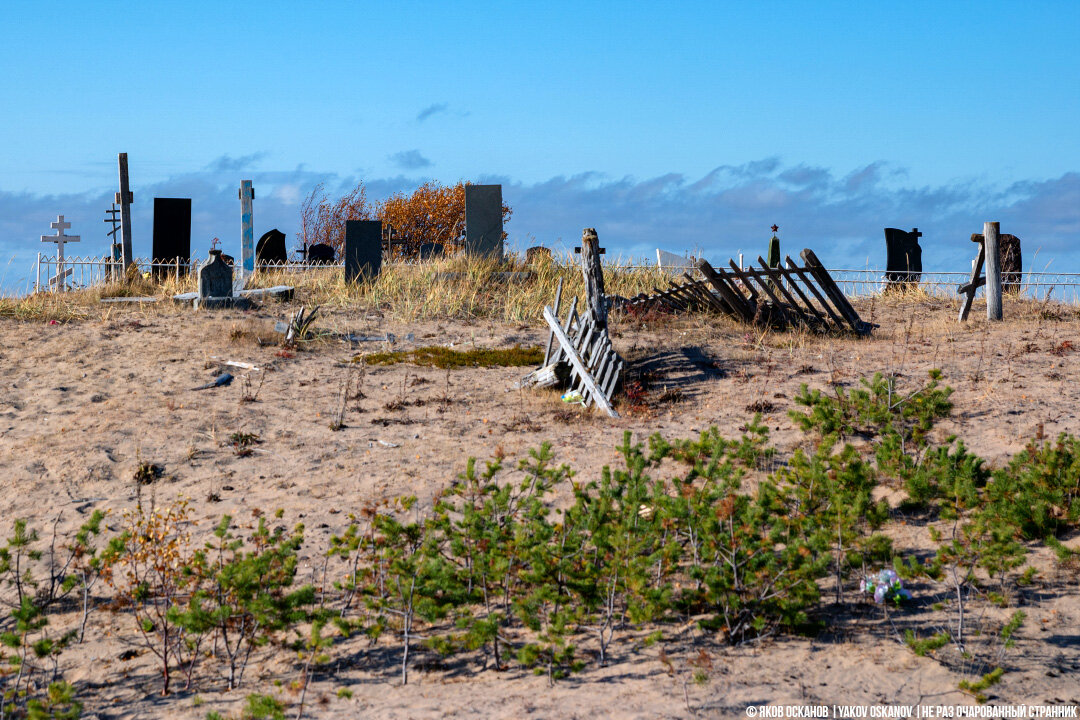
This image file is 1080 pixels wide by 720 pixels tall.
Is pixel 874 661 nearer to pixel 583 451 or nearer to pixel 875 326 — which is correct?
pixel 583 451

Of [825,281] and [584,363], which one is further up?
[825,281]

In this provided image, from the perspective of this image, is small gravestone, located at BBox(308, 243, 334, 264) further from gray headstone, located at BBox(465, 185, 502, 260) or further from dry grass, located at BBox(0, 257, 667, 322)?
gray headstone, located at BBox(465, 185, 502, 260)

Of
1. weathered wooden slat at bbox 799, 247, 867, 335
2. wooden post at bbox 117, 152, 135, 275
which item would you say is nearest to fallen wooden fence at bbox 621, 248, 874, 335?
weathered wooden slat at bbox 799, 247, 867, 335

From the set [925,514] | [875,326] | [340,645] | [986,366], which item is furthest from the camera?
[875,326]

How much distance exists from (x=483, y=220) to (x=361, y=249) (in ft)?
8.81

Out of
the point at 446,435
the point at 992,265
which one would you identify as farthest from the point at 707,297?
the point at 446,435

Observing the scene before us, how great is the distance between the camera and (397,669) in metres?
4.65

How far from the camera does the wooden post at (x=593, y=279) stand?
32.5 ft

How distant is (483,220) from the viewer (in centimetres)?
1792

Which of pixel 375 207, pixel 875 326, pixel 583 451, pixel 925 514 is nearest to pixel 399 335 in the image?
pixel 583 451

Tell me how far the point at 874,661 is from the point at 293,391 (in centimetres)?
722

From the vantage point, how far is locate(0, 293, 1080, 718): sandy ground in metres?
4.38

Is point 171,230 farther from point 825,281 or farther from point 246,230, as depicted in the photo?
point 825,281

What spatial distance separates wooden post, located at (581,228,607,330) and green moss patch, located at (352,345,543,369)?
63.5 inches
